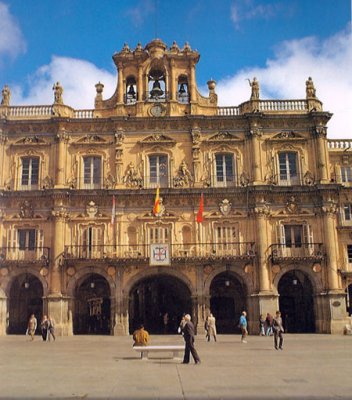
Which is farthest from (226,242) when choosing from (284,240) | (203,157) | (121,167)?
(121,167)

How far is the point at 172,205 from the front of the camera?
38.6 m

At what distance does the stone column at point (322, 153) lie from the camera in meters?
38.8

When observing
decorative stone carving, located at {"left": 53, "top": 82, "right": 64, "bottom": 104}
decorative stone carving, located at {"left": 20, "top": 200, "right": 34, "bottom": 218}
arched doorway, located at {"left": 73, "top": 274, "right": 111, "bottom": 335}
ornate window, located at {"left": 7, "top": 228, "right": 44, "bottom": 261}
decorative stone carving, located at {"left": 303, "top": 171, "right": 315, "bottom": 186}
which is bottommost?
arched doorway, located at {"left": 73, "top": 274, "right": 111, "bottom": 335}

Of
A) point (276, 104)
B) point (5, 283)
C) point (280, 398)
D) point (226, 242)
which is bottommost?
point (280, 398)

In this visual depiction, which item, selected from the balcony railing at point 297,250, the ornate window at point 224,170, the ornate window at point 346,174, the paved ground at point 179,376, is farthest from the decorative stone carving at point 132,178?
the paved ground at point 179,376

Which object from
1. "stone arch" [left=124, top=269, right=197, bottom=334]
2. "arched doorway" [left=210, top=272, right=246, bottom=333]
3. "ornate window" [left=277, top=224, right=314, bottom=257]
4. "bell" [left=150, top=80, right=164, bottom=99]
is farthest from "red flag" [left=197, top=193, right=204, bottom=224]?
"bell" [left=150, top=80, right=164, bottom=99]

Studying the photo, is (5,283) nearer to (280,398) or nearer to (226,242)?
(226,242)

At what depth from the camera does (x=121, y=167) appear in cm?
3931

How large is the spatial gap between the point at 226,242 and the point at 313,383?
2446cm

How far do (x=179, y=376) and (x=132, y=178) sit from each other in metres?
25.2

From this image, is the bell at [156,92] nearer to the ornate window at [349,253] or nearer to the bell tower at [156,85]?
the bell tower at [156,85]

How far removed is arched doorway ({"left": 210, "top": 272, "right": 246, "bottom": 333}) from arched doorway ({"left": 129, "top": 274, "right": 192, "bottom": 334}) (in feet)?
8.51

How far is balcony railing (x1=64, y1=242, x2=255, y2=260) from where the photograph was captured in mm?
37469

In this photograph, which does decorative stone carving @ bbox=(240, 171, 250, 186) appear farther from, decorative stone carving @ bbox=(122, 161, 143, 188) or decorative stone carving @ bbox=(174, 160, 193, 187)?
decorative stone carving @ bbox=(122, 161, 143, 188)
